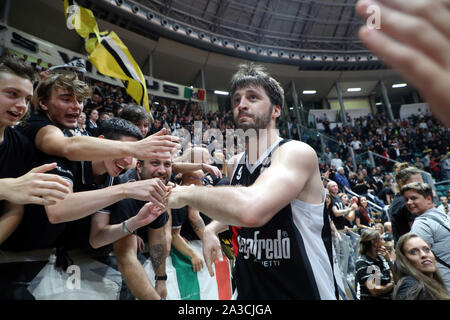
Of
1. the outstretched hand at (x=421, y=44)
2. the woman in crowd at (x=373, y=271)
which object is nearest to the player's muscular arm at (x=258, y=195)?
the outstretched hand at (x=421, y=44)

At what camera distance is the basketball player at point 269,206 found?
1.30 metres

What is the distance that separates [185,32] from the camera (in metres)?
15.0

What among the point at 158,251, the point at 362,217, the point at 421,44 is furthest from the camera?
the point at 362,217

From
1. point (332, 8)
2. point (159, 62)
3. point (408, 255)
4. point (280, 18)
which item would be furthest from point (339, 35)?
point (408, 255)

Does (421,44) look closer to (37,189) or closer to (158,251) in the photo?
(37,189)

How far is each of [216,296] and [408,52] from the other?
3.05 metres

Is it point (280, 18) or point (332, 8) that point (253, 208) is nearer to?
point (280, 18)

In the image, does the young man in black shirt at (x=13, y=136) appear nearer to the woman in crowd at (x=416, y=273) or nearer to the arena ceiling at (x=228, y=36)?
the woman in crowd at (x=416, y=273)

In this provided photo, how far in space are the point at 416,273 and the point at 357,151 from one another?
15672 mm

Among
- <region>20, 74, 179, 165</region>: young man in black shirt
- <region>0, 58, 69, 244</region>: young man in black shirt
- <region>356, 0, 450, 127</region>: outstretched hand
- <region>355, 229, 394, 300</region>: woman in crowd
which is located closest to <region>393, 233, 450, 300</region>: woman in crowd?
<region>355, 229, 394, 300</region>: woman in crowd

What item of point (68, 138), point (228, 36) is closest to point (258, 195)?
point (68, 138)

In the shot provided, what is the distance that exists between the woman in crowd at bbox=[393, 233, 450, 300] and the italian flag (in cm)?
171

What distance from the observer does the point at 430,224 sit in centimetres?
306

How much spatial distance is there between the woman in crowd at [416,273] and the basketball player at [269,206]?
4.75 ft
